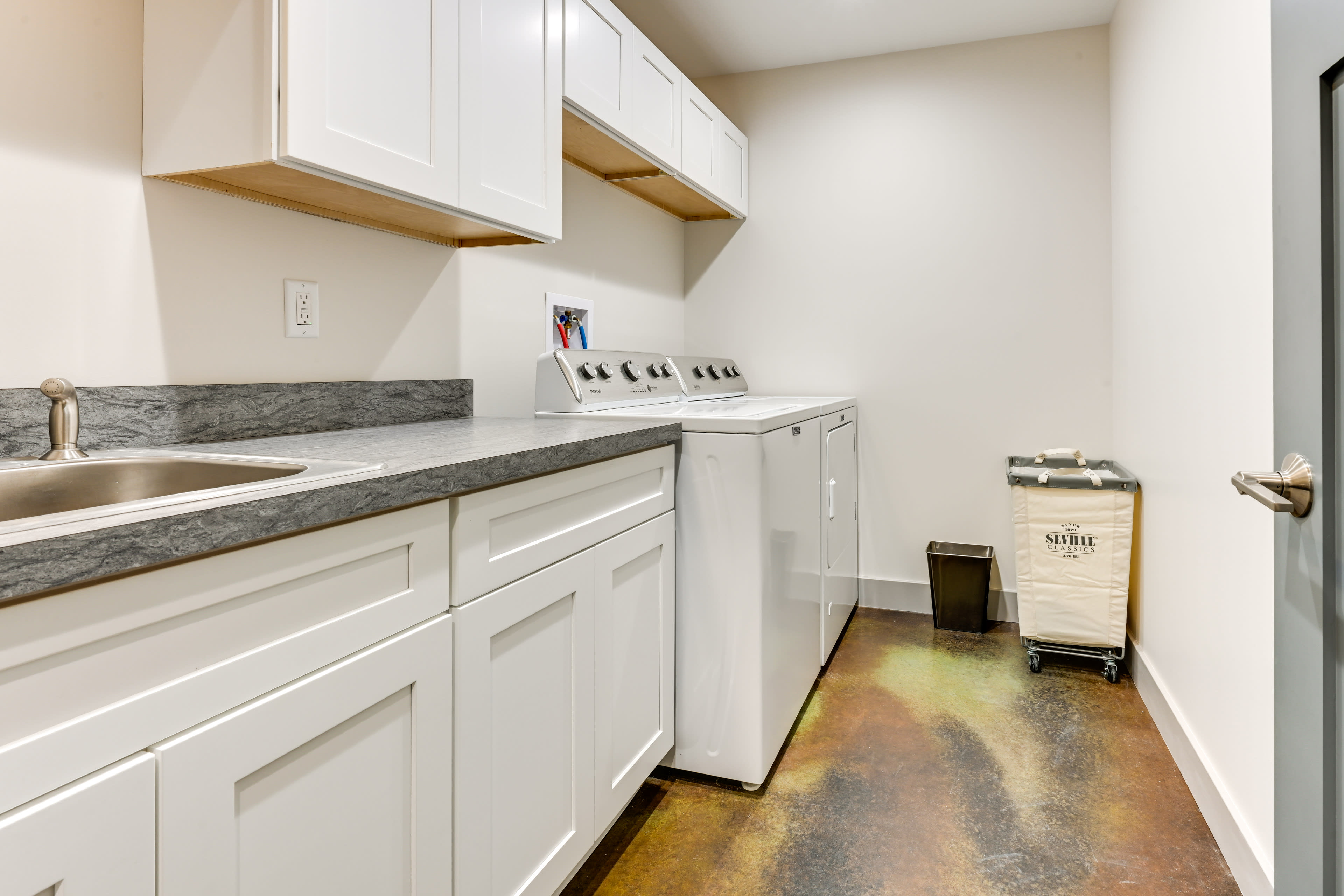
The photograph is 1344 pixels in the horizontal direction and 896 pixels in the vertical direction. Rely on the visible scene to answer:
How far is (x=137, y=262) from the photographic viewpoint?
49.7 inches

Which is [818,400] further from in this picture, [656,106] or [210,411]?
[210,411]

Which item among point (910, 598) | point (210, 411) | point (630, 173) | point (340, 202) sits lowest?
point (910, 598)

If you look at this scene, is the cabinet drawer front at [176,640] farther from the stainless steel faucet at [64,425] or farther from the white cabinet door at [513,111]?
the white cabinet door at [513,111]

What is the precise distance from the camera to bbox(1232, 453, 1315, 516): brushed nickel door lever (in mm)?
786

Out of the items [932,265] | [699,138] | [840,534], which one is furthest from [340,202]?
[932,265]

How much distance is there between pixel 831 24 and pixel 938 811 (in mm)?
2770

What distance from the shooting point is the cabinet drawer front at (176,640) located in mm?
582

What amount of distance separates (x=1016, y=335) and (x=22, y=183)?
3130mm

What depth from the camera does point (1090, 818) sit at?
1744 mm

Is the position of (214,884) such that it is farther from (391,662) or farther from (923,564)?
(923,564)

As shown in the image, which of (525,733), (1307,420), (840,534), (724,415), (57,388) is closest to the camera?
(1307,420)

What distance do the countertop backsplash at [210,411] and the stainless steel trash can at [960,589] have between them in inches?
83.8

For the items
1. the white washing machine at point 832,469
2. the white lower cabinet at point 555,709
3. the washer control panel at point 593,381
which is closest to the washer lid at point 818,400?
the white washing machine at point 832,469

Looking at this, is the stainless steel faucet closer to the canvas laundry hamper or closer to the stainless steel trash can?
the canvas laundry hamper
